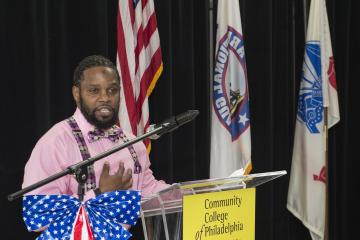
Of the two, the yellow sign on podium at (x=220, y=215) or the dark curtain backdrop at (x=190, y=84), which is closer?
the yellow sign on podium at (x=220, y=215)

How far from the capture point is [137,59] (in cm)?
298

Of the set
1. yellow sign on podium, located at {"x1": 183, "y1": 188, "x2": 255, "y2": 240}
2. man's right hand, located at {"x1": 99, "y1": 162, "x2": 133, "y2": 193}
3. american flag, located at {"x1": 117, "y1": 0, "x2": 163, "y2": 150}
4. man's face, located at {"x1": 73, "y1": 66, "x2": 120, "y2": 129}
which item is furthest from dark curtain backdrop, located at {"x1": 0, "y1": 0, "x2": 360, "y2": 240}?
yellow sign on podium, located at {"x1": 183, "y1": 188, "x2": 255, "y2": 240}

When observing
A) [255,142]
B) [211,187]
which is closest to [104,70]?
[211,187]

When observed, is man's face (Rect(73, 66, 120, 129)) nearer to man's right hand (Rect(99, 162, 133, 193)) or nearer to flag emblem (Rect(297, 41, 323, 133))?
man's right hand (Rect(99, 162, 133, 193))

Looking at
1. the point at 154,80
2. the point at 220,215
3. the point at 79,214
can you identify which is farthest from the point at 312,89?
the point at 79,214

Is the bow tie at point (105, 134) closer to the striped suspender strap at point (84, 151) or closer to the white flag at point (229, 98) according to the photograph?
the striped suspender strap at point (84, 151)

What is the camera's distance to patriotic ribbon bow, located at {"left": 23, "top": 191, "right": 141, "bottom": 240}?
151 centimetres

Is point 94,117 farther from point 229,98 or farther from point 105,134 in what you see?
point 229,98

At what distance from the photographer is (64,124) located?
6.51 feet

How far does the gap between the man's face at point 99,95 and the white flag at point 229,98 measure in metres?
1.38

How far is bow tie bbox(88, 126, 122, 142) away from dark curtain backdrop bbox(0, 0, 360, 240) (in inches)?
30.4

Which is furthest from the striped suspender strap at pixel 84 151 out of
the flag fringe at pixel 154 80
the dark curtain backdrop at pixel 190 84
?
the flag fringe at pixel 154 80

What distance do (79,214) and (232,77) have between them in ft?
6.42

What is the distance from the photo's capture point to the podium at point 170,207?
4.77 feet
